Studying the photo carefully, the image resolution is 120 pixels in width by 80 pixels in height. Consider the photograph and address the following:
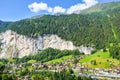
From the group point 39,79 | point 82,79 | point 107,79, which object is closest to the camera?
point 39,79

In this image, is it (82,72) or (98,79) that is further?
(82,72)

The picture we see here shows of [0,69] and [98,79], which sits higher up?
[0,69]

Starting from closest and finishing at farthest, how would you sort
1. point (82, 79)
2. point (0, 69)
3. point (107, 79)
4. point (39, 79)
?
point (0, 69) < point (39, 79) < point (82, 79) < point (107, 79)

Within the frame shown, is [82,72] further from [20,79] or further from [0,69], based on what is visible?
[0,69]

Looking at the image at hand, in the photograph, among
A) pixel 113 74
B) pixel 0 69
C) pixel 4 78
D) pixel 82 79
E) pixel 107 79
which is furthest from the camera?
pixel 113 74

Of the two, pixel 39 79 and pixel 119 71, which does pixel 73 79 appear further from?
pixel 119 71

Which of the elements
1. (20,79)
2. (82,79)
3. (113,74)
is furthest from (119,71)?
(20,79)

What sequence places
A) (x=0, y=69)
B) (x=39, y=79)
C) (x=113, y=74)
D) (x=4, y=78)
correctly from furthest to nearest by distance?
1. (x=113, y=74)
2. (x=39, y=79)
3. (x=0, y=69)
4. (x=4, y=78)

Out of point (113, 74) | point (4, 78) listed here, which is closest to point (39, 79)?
point (4, 78)

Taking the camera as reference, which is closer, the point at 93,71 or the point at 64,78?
the point at 64,78
